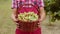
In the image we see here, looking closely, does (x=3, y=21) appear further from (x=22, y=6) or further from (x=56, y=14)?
(x=22, y=6)

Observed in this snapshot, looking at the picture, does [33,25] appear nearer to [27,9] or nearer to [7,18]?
[27,9]

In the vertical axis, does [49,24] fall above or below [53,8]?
below

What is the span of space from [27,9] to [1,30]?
276 cm

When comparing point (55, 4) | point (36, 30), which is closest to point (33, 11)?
point (36, 30)

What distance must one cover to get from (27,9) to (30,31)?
0.23m

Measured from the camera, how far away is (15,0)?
1.99 meters

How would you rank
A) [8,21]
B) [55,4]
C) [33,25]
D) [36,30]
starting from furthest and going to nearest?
Result: [8,21], [55,4], [36,30], [33,25]

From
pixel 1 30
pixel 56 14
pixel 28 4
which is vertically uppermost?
pixel 28 4

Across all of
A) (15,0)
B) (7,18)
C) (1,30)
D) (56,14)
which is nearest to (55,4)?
(56,14)

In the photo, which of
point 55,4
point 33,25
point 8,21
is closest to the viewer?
point 33,25

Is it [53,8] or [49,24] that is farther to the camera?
[49,24]

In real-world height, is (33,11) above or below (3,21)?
above

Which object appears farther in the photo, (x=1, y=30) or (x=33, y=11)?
(x=1, y=30)

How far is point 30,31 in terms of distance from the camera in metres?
1.84
